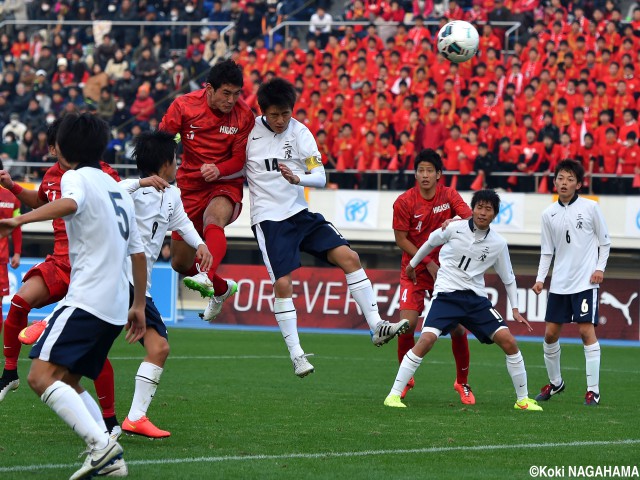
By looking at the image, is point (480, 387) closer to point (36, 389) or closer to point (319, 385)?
point (319, 385)

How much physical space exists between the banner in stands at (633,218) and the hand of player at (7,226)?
60.7 feet

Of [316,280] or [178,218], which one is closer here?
[178,218]

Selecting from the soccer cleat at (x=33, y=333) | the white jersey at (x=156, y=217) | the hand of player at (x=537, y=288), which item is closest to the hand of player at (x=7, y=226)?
the soccer cleat at (x=33, y=333)

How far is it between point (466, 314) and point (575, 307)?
4.84 ft

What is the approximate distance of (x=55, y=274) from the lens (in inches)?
370

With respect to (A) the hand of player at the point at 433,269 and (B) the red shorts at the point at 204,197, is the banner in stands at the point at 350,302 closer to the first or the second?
(A) the hand of player at the point at 433,269

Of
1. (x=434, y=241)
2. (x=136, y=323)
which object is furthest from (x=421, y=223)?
(x=136, y=323)

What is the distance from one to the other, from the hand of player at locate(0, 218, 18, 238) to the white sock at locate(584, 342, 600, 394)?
690 cm

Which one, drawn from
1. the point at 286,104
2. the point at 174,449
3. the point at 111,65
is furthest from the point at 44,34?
the point at 174,449

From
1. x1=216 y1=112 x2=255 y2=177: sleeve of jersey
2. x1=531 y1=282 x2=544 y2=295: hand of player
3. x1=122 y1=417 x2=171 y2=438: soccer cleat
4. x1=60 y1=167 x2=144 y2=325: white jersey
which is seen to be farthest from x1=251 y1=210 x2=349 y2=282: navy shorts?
x1=60 y1=167 x2=144 y2=325: white jersey

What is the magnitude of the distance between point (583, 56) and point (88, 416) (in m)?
19.9

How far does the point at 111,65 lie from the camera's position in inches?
1200

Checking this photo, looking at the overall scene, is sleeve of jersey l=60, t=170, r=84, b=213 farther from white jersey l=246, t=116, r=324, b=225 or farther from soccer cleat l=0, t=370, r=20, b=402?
soccer cleat l=0, t=370, r=20, b=402

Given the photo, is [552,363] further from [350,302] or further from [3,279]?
[350,302]
